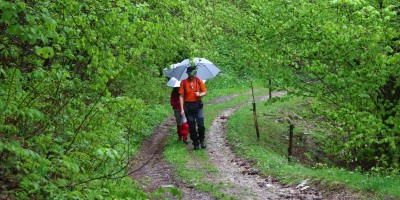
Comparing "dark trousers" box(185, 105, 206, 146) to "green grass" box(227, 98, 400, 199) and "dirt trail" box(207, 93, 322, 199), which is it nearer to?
"dirt trail" box(207, 93, 322, 199)

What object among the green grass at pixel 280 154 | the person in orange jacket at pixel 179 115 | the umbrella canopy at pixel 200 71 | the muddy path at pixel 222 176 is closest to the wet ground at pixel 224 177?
the muddy path at pixel 222 176

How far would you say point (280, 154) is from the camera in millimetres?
17594

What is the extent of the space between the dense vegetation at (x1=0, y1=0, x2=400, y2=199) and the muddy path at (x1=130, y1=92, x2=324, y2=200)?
102 centimetres

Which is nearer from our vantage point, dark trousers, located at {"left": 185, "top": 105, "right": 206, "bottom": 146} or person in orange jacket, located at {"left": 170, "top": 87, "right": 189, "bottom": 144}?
dark trousers, located at {"left": 185, "top": 105, "right": 206, "bottom": 146}

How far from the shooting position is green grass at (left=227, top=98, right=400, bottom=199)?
9.96 meters

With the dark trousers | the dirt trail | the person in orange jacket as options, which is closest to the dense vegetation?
the dark trousers

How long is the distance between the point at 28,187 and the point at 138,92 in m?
17.3

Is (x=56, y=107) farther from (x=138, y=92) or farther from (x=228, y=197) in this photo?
(x=138, y=92)

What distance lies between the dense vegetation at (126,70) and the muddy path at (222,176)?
1.02 m

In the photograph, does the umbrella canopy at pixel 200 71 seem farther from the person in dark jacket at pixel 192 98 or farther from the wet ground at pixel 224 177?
the wet ground at pixel 224 177

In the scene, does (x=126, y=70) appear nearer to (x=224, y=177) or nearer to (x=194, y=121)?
(x=224, y=177)

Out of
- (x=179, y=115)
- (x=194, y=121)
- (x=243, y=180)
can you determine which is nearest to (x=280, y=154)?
(x=179, y=115)

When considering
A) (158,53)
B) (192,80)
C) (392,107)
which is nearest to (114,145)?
(158,53)

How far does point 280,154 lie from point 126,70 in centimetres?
1223
